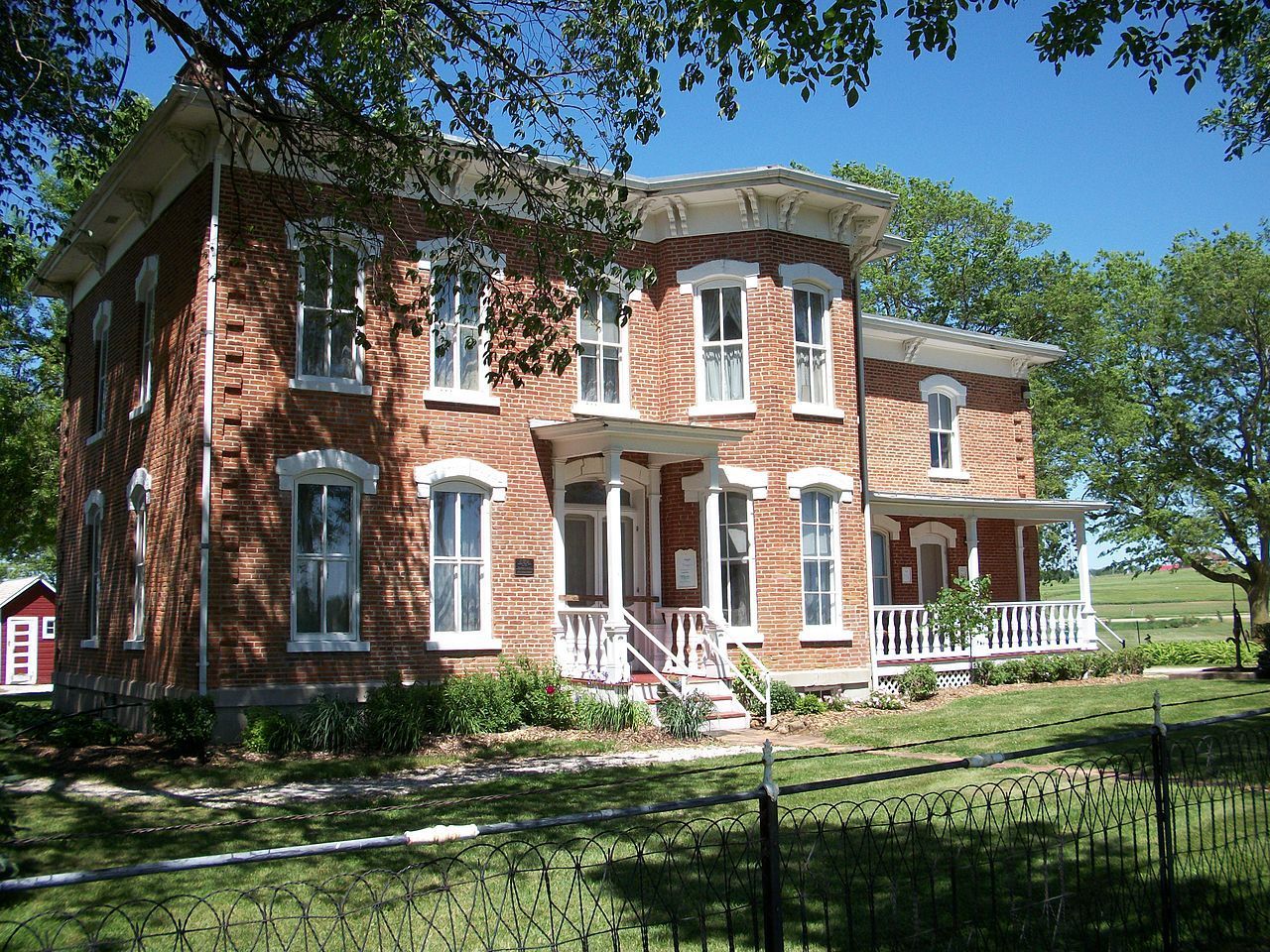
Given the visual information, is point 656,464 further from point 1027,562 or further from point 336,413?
point 1027,562

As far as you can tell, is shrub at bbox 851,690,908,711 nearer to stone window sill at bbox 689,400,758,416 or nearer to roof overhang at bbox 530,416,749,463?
roof overhang at bbox 530,416,749,463

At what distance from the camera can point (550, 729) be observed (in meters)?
15.5

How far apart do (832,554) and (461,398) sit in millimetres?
6819

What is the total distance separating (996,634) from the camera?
23.2 metres

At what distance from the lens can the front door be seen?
37375 millimetres

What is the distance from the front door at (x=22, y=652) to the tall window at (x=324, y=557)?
89.3 feet

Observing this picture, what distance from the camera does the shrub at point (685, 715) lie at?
592 inches

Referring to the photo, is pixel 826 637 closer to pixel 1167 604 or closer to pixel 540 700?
pixel 540 700

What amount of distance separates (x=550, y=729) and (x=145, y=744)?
5.26m

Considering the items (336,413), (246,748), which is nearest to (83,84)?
(336,413)

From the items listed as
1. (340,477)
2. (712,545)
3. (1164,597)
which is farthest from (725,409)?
(1164,597)

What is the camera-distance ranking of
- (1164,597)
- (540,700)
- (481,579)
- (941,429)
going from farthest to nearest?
1. (1164,597)
2. (941,429)
3. (481,579)
4. (540,700)

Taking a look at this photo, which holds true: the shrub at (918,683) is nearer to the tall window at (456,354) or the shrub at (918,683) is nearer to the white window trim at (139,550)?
the tall window at (456,354)

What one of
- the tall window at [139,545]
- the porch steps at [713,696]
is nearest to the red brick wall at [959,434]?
the porch steps at [713,696]
